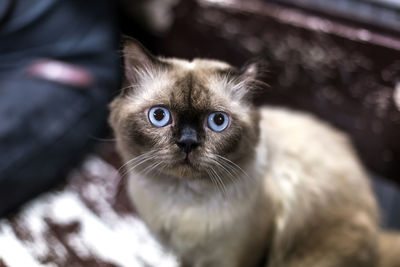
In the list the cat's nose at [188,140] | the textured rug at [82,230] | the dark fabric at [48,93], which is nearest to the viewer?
the cat's nose at [188,140]

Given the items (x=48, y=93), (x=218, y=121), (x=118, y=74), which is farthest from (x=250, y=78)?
(x=48, y=93)

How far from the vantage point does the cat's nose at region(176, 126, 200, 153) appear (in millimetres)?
845

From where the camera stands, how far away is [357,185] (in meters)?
1.37

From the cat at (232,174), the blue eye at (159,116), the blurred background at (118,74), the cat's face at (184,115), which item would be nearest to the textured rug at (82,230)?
the blurred background at (118,74)

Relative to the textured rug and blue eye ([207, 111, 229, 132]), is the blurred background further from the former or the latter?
blue eye ([207, 111, 229, 132])

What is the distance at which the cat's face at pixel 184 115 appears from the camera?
2.87 feet

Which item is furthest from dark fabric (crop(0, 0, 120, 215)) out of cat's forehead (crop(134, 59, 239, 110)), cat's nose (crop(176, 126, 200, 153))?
cat's nose (crop(176, 126, 200, 153))

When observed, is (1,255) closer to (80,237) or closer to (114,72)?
(80,237)

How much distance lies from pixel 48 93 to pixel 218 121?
869 mm

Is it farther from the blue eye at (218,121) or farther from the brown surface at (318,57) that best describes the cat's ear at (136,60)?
the brown surface at (318,57)

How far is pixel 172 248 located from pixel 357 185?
1.99 feet

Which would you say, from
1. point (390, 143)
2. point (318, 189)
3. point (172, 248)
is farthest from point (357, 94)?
point (172, 248)

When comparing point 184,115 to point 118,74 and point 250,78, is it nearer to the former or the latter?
point 250,78

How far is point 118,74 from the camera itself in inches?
60.2
